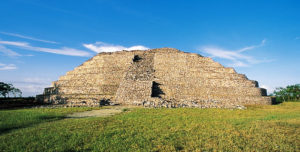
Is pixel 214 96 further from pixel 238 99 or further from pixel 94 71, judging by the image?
pixel 94 71

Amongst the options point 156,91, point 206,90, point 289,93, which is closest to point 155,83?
point 156,91

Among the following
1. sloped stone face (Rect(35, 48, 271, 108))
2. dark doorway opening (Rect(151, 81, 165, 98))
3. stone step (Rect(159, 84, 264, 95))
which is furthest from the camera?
stone step (Rect(159, 84, 264, 95))

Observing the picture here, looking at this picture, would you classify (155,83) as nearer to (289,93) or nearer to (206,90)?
(206,90)

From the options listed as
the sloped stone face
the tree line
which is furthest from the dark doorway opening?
the tree line

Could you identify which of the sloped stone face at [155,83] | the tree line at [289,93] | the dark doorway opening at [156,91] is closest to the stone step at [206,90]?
the sloped stone face at [155,83]

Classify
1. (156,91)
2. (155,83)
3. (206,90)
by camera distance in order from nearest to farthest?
1. (156,91)
2. (206,90)
3. (155,83)

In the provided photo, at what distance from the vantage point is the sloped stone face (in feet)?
69.2

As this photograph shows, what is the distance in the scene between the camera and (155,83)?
2438cm

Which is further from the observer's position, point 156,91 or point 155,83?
point 155,83

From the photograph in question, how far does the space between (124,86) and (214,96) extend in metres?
12.2

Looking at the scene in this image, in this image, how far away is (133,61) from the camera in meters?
29.9

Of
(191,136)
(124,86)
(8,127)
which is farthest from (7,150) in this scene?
(124,86)

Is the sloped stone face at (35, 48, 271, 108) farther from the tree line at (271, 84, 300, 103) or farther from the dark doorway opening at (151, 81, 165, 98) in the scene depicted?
the tree line at (271, 84, 300, 103)

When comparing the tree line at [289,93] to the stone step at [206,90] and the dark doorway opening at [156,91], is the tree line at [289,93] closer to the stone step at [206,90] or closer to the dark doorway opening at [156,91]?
the stone step at [206,90]
